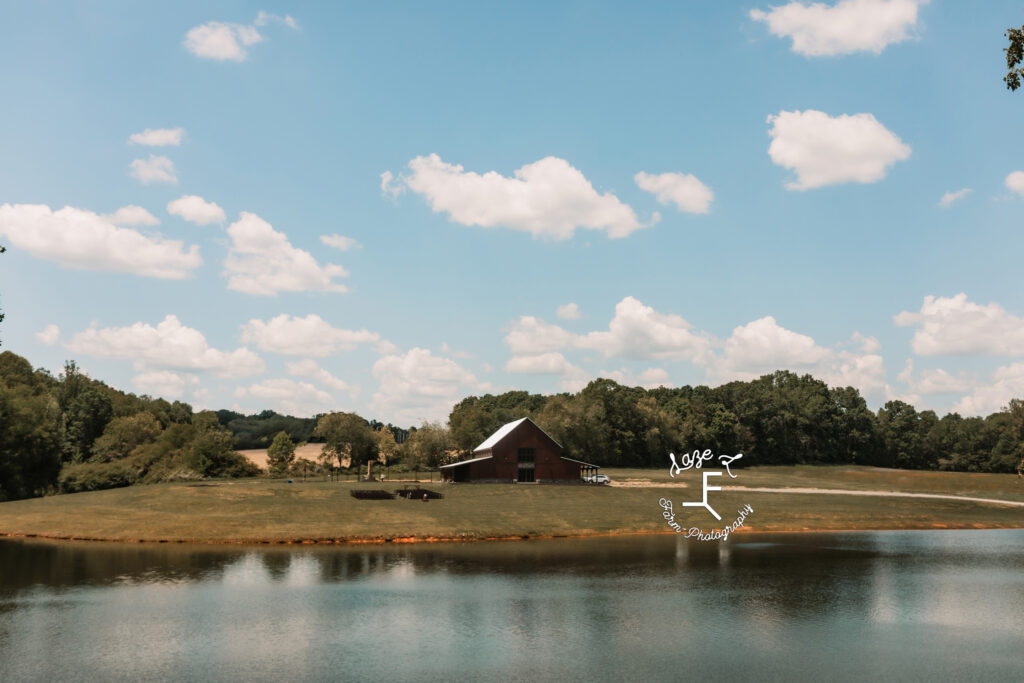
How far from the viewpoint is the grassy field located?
70500 mm

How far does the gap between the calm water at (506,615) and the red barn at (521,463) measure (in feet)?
169

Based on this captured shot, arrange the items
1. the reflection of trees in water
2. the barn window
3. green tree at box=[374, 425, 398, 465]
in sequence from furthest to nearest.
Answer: green tree at box=[374, 425, 398, 465]
the barn window
the reflection of trees in water

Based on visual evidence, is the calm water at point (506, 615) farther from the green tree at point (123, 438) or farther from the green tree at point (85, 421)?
the green tree at point (85, 421)

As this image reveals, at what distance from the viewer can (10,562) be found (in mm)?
55688

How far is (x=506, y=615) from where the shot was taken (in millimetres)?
38938

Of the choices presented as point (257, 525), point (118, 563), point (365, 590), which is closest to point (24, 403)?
point (257, 525)

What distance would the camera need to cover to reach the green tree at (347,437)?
473 feet

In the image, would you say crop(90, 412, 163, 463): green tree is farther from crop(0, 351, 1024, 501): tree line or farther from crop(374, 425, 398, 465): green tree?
crop(374, 425, 398, 465): green tree

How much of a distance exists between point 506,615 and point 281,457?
309 feet

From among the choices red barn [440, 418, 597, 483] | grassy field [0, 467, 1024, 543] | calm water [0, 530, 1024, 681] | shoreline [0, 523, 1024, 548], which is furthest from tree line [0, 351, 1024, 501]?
calm water [0, 530, 1024, 681]

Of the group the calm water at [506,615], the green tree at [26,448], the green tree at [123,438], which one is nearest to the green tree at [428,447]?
the green tree at [123,438]

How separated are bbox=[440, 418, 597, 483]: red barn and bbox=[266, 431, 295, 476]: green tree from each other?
2903 centimetres

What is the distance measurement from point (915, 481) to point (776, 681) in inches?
4910

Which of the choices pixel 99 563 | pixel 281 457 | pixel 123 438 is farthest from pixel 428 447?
pixel 99 563
